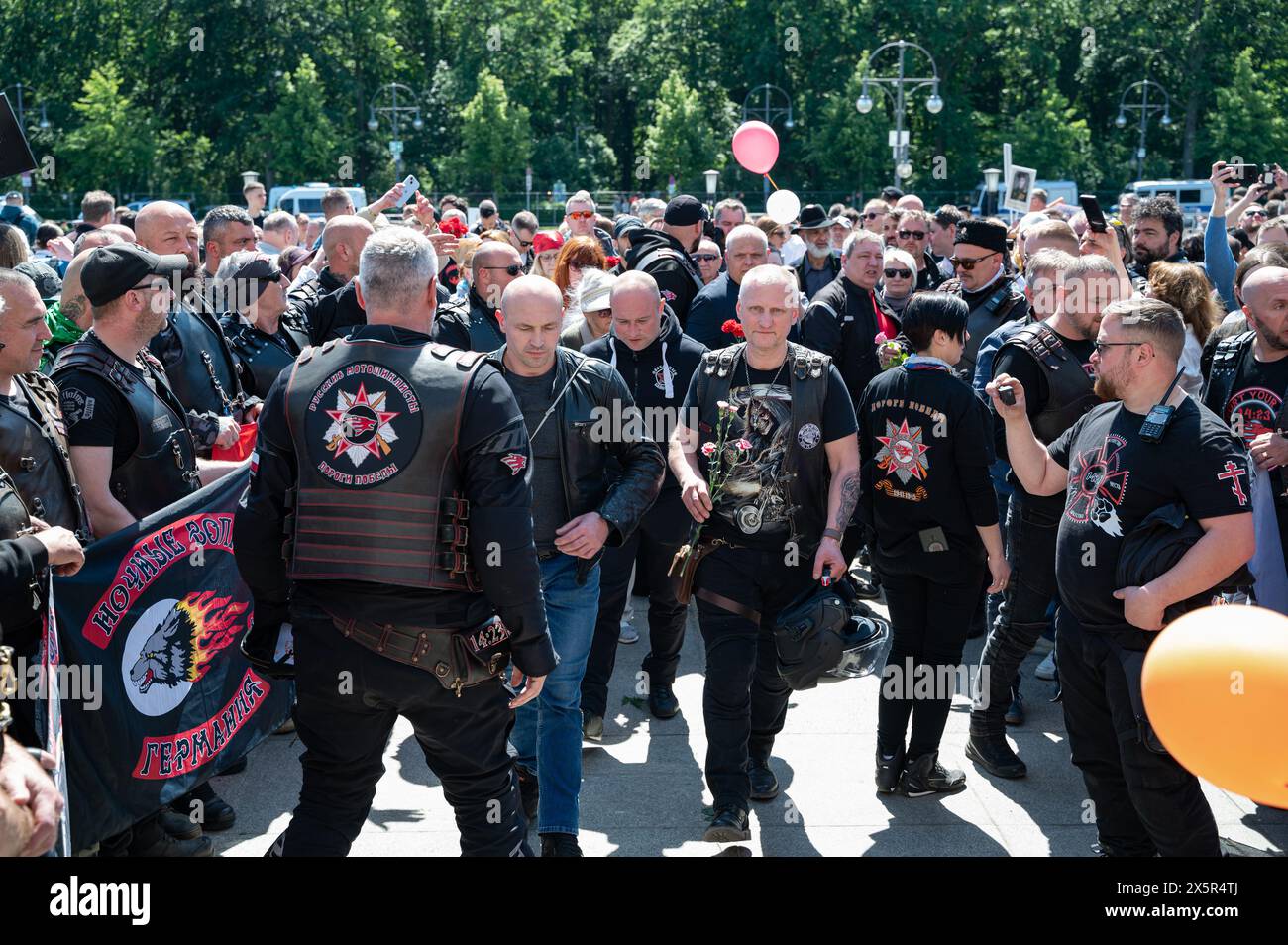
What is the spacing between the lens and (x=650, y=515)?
20.8ft

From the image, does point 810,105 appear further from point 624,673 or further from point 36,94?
point 624,673

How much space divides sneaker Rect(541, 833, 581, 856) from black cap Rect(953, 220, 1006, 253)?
412 centimetres

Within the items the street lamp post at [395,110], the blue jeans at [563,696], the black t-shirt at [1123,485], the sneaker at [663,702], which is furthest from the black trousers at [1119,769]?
the street lamp post at [395,110]

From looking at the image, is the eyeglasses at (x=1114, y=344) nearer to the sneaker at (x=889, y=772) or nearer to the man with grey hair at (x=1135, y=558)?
the man with grey hair at (x=1135, y=558)

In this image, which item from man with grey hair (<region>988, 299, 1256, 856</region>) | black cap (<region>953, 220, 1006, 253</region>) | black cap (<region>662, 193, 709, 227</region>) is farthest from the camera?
black cap (<region>662, 193, 709, 227</region>)

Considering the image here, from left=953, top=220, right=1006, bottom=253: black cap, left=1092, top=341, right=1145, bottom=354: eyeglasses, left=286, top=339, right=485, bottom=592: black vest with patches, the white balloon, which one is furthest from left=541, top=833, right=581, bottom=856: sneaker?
the white balloon

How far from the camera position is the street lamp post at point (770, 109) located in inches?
2127

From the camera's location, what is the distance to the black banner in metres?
4.56

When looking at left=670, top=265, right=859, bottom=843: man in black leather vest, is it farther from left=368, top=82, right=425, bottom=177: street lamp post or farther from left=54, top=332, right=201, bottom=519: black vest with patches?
left=368, top=82, right=425, bottom=177: street lamp post

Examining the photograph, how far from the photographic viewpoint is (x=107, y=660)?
4664 millimetres

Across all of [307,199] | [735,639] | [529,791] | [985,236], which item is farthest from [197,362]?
[307,199]

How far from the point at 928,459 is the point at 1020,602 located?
37.5 inches

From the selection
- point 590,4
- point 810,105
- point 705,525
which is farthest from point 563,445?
point 590,4

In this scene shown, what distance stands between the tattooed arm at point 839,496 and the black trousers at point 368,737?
1.59 m
